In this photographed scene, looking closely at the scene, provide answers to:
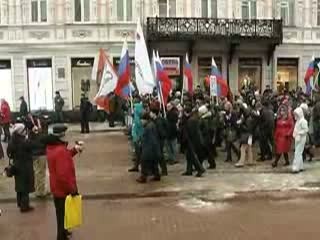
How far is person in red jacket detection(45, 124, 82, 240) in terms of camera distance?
925 centimetres

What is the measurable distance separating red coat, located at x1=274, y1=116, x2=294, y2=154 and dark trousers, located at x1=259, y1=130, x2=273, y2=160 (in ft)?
3.16

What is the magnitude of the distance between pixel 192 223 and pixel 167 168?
5.83 metres

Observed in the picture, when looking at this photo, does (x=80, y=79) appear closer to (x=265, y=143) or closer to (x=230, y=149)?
(x=230, y=149)

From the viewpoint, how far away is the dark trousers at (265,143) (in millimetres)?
17127

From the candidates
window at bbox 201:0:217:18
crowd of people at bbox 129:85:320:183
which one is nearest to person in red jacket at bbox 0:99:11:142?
crowd of people at bbox 129:85:320:183

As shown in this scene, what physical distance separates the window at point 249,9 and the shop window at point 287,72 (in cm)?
296

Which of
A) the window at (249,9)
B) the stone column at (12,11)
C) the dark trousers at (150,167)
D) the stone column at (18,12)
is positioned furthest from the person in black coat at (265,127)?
the stone column at (12,11)

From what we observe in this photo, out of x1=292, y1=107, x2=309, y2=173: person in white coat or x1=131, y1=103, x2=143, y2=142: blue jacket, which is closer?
x1=292, y1=107, x2=309, y2=173: person in white coat

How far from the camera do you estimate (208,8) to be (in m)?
35.0

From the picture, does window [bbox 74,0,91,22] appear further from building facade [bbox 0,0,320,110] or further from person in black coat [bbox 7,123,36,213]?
person in black coat [bbox 7,123,36,213]

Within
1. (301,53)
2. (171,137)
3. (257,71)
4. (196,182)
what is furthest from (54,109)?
(196,182)

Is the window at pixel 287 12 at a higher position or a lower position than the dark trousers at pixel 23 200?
higher

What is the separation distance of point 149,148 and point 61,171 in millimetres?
5101

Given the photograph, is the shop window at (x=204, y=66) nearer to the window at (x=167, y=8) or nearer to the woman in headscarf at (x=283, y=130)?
the window at (x=167, y=8)
